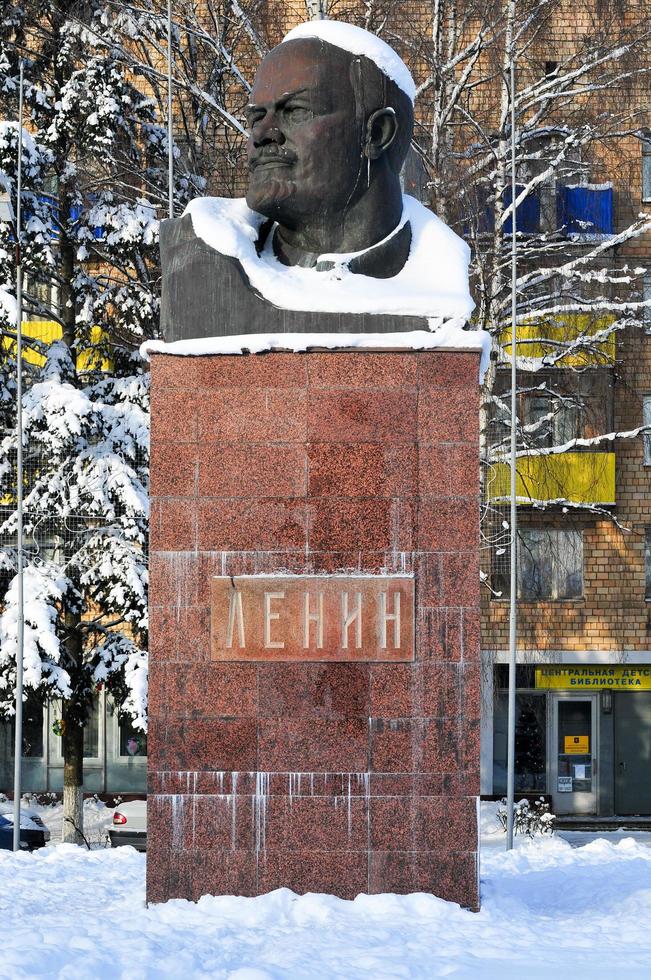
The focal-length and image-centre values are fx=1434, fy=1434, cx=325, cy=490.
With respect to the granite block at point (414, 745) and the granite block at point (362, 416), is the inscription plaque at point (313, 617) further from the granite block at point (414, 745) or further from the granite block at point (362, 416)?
the granite block at point (362, 416)

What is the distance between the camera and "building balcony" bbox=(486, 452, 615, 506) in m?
17.5

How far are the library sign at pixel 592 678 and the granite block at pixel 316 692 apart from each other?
15.0 metres

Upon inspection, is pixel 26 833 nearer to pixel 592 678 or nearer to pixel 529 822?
pixel 529 822

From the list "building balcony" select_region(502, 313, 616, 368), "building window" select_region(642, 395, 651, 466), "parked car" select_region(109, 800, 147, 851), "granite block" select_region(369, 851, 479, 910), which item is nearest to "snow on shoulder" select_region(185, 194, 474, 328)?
"granite block" select_region(369, 851, 479, 910)

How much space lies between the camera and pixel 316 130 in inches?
291

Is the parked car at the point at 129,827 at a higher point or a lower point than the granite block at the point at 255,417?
lower

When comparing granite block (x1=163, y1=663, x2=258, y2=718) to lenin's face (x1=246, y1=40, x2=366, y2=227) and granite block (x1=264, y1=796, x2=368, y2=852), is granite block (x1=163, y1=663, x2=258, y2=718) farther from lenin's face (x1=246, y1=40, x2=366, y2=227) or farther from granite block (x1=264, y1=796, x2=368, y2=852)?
lenin's face (x1=246, y1=40, x2=366, y2=227)

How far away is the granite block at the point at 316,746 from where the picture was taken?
6871 mm

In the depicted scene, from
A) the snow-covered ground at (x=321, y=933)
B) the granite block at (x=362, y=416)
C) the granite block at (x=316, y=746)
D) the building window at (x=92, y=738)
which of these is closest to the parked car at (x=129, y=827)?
the building window at (x=92, y=738)

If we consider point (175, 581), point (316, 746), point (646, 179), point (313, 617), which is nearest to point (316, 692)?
point (316, 746)

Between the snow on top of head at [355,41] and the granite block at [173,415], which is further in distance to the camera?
the snow on top of head at [355,41]

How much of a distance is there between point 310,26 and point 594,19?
35.9ft

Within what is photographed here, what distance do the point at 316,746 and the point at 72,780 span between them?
9.77 meters

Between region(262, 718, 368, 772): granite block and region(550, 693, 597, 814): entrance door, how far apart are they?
50.0 feet
